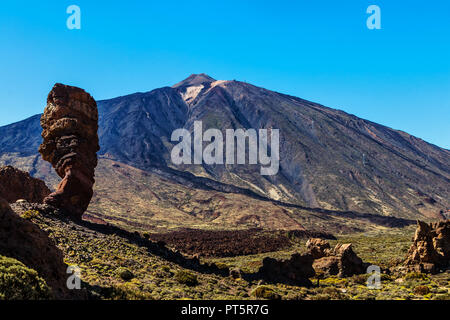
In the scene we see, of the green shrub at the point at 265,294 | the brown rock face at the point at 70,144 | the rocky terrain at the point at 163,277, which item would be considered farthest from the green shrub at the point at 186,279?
the brown rock face at the point at 70,144

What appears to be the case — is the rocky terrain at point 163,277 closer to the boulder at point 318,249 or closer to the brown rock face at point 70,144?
the brown rock face at point 70,144

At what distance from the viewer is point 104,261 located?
75.0 ft

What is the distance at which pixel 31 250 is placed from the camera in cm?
1431

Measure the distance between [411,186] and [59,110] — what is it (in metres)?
202

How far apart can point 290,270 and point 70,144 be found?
932 inches

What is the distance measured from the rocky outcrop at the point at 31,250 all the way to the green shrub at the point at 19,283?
0.94m

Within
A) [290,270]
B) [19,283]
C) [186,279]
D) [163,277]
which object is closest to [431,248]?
[290,270]

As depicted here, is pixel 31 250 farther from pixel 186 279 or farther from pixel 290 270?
pixel 290 270

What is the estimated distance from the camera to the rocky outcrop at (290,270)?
1160 inches

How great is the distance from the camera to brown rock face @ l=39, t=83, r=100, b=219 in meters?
29.9

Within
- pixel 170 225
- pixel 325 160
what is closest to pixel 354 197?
pixel 325 160

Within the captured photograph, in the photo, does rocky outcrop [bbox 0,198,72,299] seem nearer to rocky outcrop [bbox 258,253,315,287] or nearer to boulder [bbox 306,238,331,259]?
rocky outcrop [bbox 258,253,315,287]
